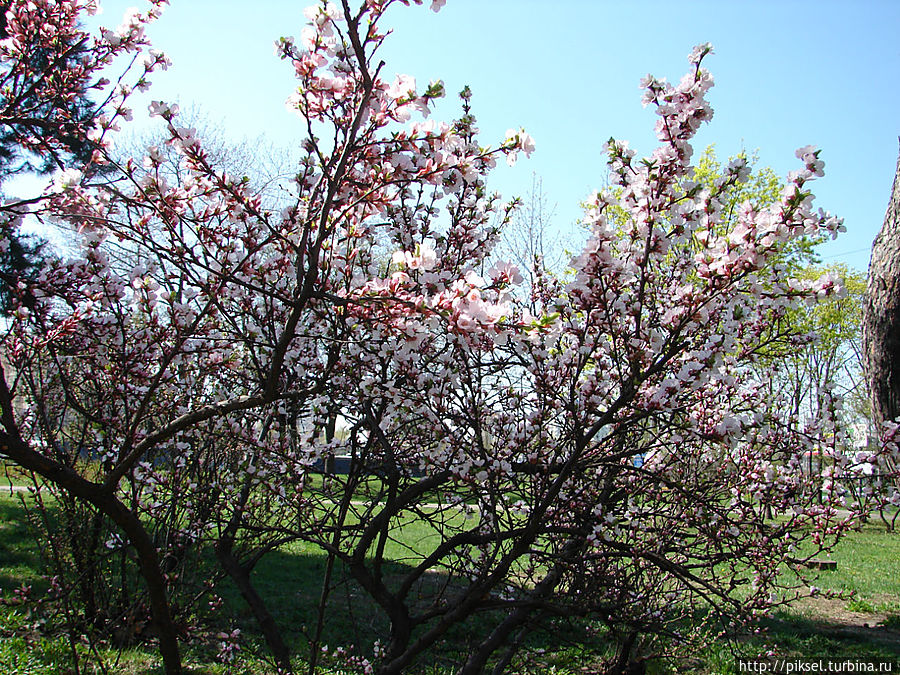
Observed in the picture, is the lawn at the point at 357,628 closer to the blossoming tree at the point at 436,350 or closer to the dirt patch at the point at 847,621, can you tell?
the dirt patch at the point at 847,621

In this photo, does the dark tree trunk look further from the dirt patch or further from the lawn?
the dirt patch

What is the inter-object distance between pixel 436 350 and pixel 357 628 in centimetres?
314

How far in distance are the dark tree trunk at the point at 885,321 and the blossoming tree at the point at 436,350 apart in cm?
220

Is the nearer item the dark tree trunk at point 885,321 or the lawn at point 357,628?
the lawn at point 357,628

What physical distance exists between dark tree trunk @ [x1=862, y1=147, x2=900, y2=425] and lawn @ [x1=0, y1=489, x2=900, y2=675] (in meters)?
1.78

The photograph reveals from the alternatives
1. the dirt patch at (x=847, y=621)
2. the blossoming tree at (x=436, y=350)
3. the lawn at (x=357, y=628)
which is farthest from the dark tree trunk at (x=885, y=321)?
the blossoming tree at (x=436, y=350)

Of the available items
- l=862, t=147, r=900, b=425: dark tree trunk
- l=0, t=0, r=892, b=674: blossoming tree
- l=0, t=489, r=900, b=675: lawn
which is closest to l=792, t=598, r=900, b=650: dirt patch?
l=0, t=489, r=900, b=675: lawn

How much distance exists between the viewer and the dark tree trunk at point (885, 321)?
529cm

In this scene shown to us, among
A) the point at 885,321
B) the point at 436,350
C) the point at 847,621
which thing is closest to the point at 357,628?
the point at 436,350

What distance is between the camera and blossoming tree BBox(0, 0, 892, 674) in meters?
2.17

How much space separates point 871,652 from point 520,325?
547 cm

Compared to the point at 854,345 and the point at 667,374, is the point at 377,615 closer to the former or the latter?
the point at 667,374

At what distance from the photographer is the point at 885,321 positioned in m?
5.32

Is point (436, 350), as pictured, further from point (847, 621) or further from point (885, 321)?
point (847, 621)
